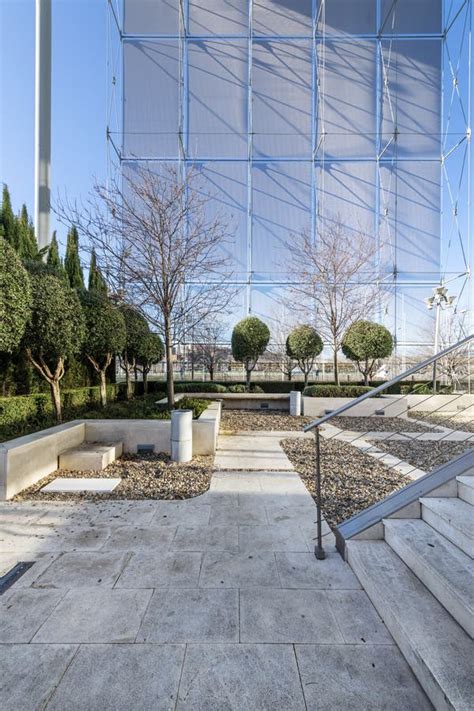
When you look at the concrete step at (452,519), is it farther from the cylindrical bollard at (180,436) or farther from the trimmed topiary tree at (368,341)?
the trimmed topiary tree at (368,341)

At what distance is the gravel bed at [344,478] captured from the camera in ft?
10.7

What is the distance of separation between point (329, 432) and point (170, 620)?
5337mm

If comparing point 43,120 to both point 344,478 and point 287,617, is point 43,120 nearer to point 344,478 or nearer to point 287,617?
point 344,478

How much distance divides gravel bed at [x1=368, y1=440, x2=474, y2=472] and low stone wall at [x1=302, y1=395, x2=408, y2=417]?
285cm

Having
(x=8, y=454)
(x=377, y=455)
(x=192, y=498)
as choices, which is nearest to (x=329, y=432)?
(x=377, y=455)

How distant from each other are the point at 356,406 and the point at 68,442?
22.3 ft

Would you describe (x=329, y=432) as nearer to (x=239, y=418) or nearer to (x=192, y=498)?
(x=239, y=418)

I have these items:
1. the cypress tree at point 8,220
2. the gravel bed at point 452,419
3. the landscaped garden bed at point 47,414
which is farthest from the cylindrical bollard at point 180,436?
the gravel bed at point 452,419

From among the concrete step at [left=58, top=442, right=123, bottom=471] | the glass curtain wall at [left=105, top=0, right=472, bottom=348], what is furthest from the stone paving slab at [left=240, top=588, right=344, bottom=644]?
the glass curtain wall at [left=105, top=0, right=472, bottom=348]

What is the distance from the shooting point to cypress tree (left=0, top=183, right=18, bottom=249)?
21.7 feet

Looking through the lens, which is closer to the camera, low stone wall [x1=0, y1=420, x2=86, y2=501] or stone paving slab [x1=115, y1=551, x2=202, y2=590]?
stone paving slab [x1=115, y1=551, x2=202, y2=590]

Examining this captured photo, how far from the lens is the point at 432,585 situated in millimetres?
1851

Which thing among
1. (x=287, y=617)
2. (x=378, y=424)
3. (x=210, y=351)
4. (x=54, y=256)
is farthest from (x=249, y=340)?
(x=287, y=617)

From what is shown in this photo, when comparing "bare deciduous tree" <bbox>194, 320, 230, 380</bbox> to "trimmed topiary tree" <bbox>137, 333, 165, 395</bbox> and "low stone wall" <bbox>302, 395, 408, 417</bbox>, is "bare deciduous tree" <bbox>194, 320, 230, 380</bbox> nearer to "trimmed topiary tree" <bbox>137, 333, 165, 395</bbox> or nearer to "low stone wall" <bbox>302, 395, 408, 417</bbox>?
"trimmed topiary tree" <bbox>137, 333, 165, 395</bbox>
